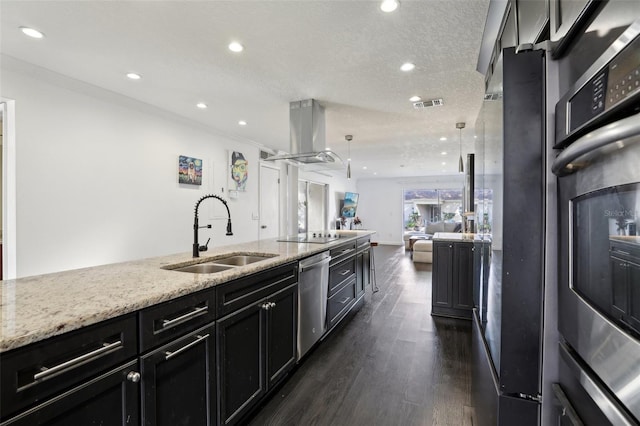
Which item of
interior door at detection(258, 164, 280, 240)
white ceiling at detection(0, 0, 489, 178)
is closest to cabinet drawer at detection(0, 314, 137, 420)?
white ceiling at detection(0, 0, 489, 178)

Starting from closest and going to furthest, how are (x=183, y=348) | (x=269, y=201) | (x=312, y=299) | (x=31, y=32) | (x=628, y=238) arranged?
(x=628, y=238), (x=183, y=348), (x=31, y=32), (x=312, y=299), (x=269, y=201)

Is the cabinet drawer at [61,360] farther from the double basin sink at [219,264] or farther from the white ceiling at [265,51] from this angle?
the white ceiling at [265,51]

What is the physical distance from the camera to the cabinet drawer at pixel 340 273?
298 centimetres

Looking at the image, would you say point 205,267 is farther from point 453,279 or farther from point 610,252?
point 453,279

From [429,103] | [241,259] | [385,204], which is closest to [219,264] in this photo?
[241,259]

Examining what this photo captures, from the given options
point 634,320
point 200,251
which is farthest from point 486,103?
point 200,251

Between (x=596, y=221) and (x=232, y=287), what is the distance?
59.6 inches

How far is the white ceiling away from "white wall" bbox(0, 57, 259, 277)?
207 millimetres

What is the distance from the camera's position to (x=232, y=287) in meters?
1.62

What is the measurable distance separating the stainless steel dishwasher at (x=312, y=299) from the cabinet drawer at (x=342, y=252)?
0.17 meters

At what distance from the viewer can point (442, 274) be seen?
3.63m

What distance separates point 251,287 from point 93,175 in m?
2.39

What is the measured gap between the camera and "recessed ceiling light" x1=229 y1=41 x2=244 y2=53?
217cm

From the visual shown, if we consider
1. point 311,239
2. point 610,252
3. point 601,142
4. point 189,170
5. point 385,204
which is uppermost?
point 189,170
